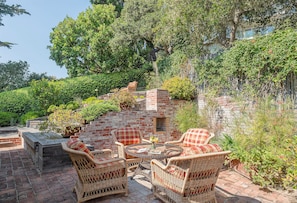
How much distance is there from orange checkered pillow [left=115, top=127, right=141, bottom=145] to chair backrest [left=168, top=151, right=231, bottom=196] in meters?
2.19

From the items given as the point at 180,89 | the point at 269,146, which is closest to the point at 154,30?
the point at 180,89

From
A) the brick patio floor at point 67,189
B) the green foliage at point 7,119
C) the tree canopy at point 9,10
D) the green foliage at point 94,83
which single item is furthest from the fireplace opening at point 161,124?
the tree canopy at point 9,10

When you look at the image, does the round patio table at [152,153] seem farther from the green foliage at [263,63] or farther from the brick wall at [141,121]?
the green foliage at [263,63]

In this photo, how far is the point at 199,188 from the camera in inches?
111

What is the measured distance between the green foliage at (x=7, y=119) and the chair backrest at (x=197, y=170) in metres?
11.1

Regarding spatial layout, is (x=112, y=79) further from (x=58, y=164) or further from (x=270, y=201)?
(x=270, y=201)

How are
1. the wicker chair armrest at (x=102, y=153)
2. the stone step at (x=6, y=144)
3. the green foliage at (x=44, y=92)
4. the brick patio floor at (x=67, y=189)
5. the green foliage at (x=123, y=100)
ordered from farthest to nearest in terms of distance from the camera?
1. the green foliage at (x=44, y=92)
2. the stone step at (x=6, y=144)
3. the green foliage at (x=123, y=100)
4. the wicker chair armrest at (x=102, y=153)
5. the brick patio floor at (x=67, y=189)

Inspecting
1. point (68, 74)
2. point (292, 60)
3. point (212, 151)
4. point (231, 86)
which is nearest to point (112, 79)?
point (68, 74)

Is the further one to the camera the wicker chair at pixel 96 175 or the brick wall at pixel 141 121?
the brick wall at pixel 141 121

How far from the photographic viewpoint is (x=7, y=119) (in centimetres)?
1080

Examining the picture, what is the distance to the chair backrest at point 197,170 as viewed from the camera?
261cm

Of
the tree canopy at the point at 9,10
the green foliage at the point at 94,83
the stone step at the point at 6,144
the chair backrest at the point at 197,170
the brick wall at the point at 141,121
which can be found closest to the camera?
the chair backrest at the point at 197,170

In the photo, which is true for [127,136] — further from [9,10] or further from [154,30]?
[9,10]

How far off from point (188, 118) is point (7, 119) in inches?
384
